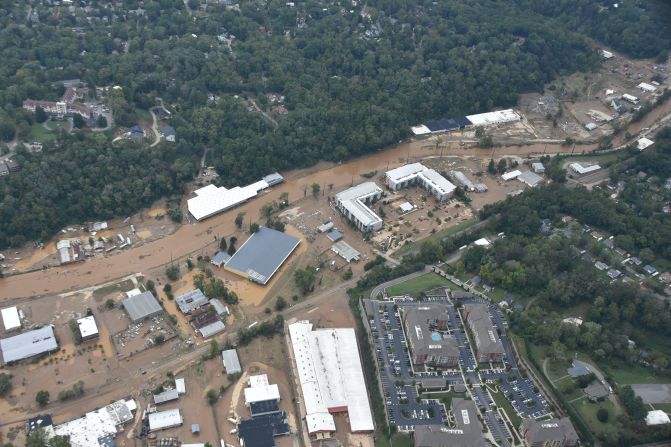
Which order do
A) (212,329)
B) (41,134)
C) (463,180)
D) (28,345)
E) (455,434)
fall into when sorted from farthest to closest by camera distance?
(463,180) < (41,134) < (212,329) < (28,345) < (455,434)

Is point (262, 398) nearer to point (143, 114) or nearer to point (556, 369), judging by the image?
point (556, 369)

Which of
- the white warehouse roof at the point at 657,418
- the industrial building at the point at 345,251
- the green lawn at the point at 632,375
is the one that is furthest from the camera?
the industrial building at the point at 345,251

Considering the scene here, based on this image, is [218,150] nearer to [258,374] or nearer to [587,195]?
[258,374]

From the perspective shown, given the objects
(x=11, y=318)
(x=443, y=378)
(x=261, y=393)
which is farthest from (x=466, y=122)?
(x=11, y=318)

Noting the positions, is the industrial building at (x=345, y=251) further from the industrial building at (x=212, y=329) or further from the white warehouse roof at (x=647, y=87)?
the white warehouse roof at (x=647, y=87)

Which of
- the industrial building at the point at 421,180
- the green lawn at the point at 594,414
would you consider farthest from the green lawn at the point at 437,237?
the green lawn at the point at 594,414
